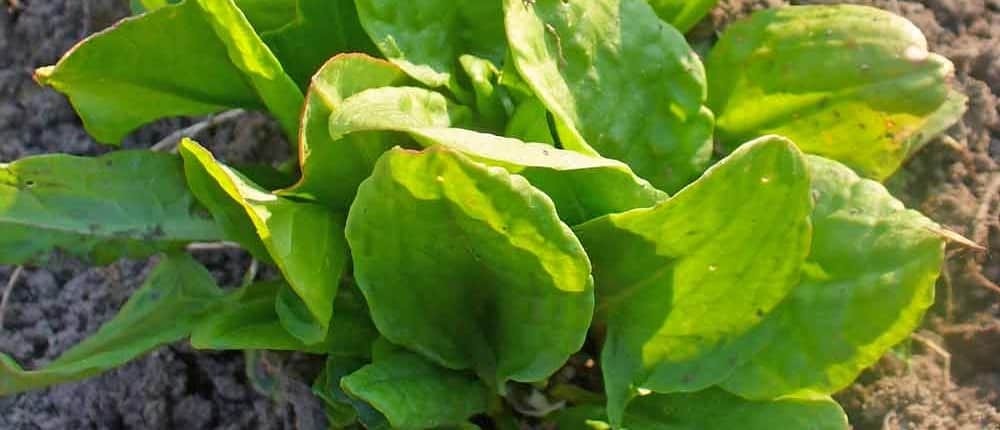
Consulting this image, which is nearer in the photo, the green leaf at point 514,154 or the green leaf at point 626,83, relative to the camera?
the green leaf at point 514,154

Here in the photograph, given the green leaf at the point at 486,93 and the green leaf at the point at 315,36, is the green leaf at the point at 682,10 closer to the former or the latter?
the green leaf at the point at 486,93

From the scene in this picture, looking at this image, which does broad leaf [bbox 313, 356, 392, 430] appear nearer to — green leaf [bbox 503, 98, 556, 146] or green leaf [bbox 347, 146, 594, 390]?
green leaf [bbox 347, 146, 594, 390]

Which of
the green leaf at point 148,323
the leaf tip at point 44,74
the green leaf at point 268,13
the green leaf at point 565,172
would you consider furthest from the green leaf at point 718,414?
the leaf tip at point 44,74

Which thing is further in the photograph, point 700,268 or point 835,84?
point 835,84

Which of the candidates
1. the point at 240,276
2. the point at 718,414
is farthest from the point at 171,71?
the point at 718,414

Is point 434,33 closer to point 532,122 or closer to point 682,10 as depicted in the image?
point 532,122

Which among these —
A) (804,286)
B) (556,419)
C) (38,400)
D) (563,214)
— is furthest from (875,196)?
(38,400)

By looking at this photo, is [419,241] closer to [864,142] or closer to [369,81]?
[369,81]
